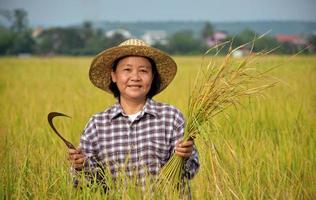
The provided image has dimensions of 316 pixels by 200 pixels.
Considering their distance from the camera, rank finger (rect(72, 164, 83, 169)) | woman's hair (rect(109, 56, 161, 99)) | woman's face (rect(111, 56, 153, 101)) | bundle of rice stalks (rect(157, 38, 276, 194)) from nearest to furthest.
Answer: bundle of rice stalks (rect(157, 38, 276, 194)) < finger (rect(72, 164, 83, 169)) < woman's face (rect(111, 56, 153, 101)) < woman's hair (rect(109, 56, 161, 99))

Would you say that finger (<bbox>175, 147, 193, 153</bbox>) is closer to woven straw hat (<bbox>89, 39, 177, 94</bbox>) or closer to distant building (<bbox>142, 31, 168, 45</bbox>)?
woven straw hat (<bbox>89, 39, 177, 94</bbox>)

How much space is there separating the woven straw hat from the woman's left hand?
1.36 feet

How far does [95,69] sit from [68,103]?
3.56 meters

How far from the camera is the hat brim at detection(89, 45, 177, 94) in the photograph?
96.0 inches

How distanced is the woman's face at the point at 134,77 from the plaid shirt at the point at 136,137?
0.06m

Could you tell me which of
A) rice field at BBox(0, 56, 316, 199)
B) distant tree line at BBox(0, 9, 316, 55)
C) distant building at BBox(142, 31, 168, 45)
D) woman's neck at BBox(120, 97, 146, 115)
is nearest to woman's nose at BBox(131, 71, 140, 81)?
woman's neck at BBox(120, 97, 146, 115)

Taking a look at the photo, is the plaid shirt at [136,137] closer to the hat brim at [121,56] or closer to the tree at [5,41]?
the hat brim at [121,56]

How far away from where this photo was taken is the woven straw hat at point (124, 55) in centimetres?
243

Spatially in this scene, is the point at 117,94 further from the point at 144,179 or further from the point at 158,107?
the point at 144,179

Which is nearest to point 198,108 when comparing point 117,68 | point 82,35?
point 117,68

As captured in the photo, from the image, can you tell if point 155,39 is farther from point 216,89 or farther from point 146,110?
point 216,89

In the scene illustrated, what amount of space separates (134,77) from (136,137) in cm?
23

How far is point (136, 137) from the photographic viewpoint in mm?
2441

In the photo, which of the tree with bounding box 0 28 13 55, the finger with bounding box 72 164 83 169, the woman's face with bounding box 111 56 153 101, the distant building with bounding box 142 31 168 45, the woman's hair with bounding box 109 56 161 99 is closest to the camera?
the finger with bounding box 72 164 83 169
